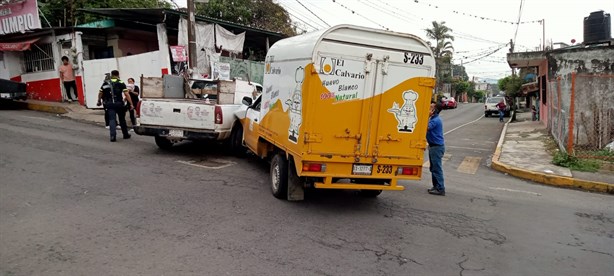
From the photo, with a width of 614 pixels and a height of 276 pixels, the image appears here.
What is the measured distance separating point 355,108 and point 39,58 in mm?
19689

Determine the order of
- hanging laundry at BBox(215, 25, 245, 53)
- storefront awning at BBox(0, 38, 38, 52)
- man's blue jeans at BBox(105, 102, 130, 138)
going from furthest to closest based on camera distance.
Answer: storefront awning at BBox(0, 38, 38, 52)
hanging laundry at BBox(215, 25, 245, 53)
man's blue jeans at BBox(105, 102, 130, 138)

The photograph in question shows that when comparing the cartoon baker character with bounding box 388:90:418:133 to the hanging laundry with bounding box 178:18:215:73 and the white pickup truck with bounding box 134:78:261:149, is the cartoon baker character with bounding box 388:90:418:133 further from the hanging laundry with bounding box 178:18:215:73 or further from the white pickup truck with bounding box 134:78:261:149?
the hanging laundry with bounding box 178:18:215:73

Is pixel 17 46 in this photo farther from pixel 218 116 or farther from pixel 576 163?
pixel 576 163

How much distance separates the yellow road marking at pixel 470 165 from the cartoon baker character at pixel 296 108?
5.71 metres

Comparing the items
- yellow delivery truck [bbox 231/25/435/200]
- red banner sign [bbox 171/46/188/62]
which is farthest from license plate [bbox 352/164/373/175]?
red banner sign [bbox 171/46/188/62]

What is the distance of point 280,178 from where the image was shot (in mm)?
6047

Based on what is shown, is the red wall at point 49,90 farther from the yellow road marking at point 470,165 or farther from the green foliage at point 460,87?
the green foliage at point 460,87

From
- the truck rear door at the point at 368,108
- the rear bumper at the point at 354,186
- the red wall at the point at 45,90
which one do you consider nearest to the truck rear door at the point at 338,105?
the truck rear door at the point at 368,108

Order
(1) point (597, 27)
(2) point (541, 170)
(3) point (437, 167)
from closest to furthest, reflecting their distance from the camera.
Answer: (3) point (437, 167), (2) point (541, 170), (1) point (597, 27)

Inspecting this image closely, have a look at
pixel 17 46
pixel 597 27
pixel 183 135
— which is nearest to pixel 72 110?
A: pixel 17 46

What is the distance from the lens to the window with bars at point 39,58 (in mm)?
19098

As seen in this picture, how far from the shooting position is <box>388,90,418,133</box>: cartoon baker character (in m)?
5.61

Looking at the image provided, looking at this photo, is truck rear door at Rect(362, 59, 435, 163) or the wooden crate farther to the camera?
the wooden crate

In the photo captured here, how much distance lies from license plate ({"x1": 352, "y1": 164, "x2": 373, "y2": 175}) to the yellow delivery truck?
13 mm
